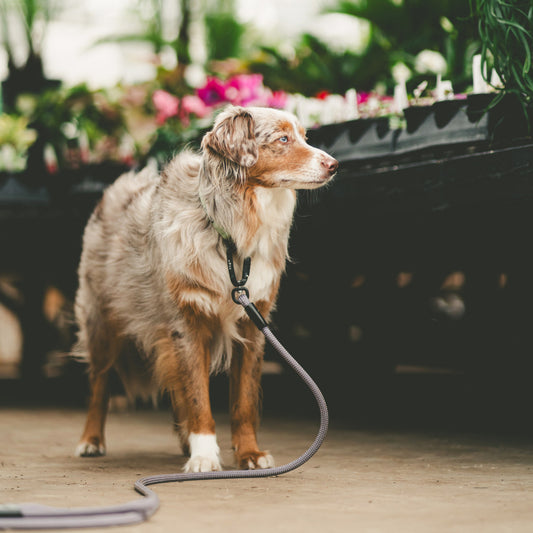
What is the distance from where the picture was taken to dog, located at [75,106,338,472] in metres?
4.21

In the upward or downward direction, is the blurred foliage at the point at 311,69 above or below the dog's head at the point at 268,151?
above

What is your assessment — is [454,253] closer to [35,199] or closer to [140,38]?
[35,199]

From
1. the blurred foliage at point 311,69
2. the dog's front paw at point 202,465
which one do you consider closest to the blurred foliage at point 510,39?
the dog's front paw at point 202,465

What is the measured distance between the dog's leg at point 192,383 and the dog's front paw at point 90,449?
0.71m

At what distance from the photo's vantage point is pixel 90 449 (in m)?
4.94

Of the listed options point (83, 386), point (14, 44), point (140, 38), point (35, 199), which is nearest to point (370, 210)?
point (35, 199)

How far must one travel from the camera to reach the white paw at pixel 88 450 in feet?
16.2

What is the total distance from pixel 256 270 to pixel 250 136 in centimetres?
66

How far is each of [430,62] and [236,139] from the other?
3362 millimetres

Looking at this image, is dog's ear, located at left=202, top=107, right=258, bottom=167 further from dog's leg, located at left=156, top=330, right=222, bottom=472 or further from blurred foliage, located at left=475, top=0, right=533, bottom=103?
blurred foliage, located at left=475, top=0, right=533, bottom=103

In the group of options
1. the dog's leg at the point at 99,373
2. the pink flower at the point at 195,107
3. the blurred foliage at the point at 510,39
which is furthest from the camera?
the pink flower at the point at 195,107

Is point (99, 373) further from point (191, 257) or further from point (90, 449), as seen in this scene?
point (191, 257)

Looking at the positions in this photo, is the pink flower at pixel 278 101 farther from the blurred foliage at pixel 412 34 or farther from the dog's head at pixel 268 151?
the dog's head at pixel 268 151

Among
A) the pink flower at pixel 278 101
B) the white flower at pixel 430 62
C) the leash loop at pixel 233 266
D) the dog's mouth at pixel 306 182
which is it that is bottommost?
the leash loop at pixel 233 266
